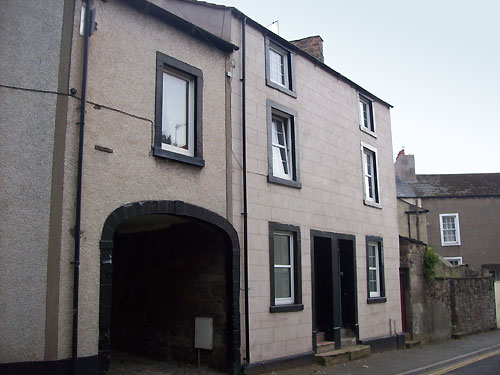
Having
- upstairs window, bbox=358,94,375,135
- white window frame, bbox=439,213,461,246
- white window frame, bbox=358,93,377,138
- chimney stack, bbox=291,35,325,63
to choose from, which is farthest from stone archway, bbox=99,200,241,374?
white window frame, bbox=439,213,461,246

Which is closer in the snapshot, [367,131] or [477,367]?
[477,367]

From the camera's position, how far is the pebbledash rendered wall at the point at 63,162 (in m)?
7.43

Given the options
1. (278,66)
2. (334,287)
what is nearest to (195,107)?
(278,66)

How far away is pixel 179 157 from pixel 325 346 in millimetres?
6703

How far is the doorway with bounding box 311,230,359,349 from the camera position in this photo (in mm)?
14094

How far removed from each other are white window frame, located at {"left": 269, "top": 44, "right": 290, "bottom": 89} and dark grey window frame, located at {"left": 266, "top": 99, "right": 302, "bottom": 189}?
74 cm

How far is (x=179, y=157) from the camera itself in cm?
982

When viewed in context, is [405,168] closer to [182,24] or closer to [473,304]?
[473,304]

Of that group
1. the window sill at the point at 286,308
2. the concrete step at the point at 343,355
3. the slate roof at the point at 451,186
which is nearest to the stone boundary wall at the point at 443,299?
the concrete step at the point at 343,355

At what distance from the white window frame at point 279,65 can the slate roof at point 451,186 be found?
19913 millimetres

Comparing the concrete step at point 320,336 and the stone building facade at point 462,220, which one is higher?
the stone building facade at point 462,220

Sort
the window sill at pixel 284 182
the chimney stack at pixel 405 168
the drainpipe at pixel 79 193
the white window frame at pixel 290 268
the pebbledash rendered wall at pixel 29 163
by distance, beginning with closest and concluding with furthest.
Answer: the pebbledash rendered wall at pixel 29 163 < the drainpipe at pixel 79 193 < the window sill at pixel 284 182 < the white window frame at pixel 290 268 < the chimney stack at pixel 405 168

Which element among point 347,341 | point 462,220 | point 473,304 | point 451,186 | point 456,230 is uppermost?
point 451,186

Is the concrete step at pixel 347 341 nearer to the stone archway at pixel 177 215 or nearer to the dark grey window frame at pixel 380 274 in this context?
the dark grey window frame at pixel 380 274
